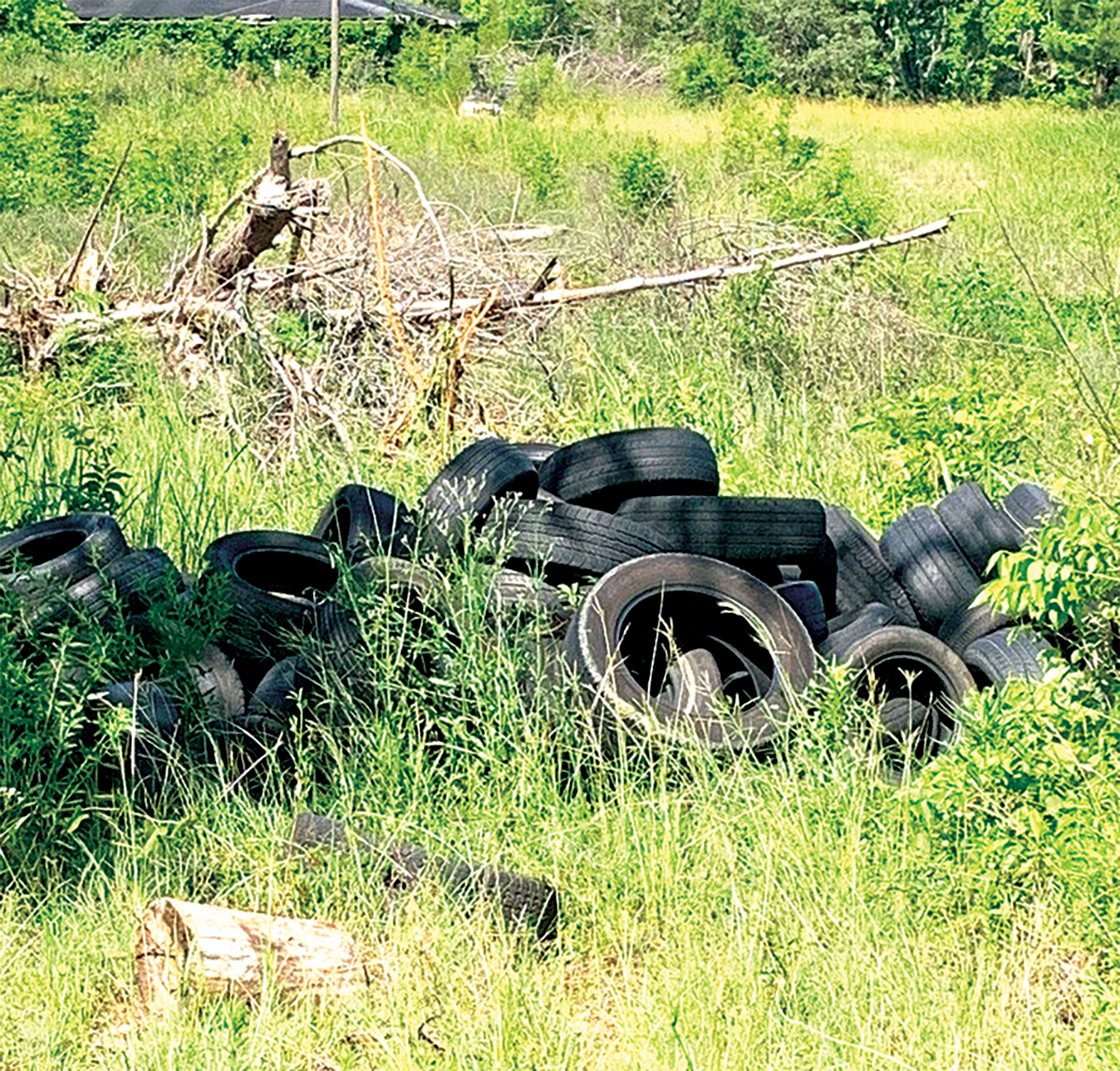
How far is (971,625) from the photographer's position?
623cm

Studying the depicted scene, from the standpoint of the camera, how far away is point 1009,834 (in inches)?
169

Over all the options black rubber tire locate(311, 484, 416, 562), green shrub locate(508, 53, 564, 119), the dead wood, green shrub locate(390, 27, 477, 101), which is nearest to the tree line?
green shrub locate(390, 27, 477, 101)

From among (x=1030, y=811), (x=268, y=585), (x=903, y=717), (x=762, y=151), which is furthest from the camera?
(x=762, y=151)

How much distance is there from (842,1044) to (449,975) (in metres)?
0.98

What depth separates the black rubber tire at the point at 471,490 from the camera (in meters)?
6.29

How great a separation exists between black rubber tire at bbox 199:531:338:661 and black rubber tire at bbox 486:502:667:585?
2.62 feet

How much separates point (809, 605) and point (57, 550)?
305cm

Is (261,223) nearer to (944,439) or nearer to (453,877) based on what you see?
(944,439)

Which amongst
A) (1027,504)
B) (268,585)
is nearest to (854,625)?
(1027,504)

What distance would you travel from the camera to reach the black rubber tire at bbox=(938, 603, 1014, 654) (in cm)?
616

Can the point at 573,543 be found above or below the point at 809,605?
above

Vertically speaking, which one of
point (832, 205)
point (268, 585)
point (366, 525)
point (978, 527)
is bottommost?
point (268, 585)

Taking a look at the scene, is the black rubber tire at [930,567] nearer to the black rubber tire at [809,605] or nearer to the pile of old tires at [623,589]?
the pile of old tires at [623,589]

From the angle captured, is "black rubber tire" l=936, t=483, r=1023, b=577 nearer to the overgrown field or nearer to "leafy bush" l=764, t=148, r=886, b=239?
the overgrown field
